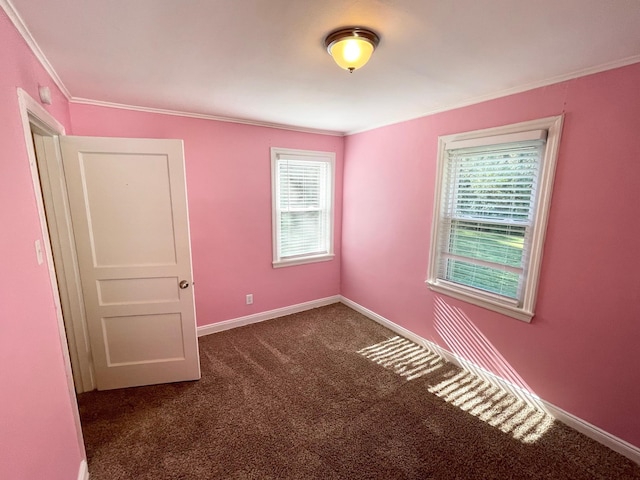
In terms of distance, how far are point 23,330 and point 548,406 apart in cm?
316

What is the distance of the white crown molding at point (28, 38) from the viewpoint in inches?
46.3

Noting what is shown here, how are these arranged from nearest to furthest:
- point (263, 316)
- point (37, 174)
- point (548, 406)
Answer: point (37, 174), point (548, 406), point (263, 316)

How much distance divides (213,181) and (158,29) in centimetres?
174

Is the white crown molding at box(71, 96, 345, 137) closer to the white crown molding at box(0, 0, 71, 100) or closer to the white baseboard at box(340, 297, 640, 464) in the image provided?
the white crown molding at box(0, 0, 71, 100)

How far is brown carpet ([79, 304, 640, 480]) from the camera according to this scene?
1.68m

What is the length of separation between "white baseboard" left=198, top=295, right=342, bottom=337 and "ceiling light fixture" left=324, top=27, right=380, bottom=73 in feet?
9.52

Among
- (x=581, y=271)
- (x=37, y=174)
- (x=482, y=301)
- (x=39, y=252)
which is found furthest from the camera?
(x=482, y=301)

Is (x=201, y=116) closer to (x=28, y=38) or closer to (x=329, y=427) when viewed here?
(x=28, y=38)

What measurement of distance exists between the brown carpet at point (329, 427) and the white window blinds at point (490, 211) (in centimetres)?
92

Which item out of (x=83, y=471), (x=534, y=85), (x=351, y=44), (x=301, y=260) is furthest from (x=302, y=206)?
(x=83, y=471)

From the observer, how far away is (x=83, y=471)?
1.57 meters

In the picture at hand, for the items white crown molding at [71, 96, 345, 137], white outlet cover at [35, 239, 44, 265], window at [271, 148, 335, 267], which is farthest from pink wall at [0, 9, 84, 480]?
window at [271, 148, 335, 267]

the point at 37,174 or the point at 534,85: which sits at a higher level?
the point at 534,85

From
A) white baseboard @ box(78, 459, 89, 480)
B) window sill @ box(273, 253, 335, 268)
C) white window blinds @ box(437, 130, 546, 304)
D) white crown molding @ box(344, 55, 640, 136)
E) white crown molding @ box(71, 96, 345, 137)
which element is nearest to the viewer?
white baseboard @ box(78, 459, 89, 480)
